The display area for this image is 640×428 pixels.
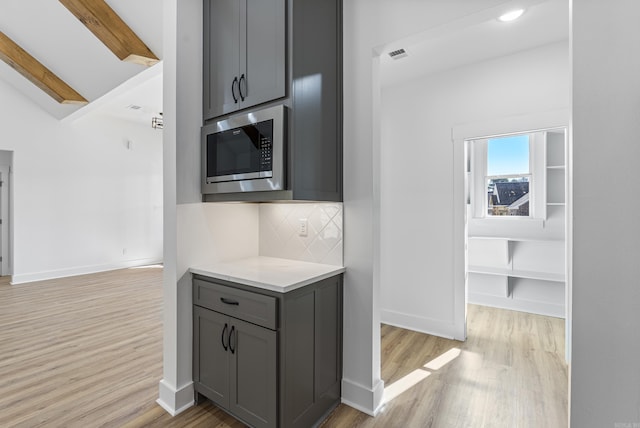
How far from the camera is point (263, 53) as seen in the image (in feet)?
5.65

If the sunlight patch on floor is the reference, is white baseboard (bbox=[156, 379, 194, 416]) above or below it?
above

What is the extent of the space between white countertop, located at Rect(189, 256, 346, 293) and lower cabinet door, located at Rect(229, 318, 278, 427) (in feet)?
0.76

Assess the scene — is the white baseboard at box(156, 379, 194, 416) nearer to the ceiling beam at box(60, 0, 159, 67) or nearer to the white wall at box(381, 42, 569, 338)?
the white wall at box(381, 42, 569, 338)

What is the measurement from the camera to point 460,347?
280 centimetres

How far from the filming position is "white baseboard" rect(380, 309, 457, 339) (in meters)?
3.01

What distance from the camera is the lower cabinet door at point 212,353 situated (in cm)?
177

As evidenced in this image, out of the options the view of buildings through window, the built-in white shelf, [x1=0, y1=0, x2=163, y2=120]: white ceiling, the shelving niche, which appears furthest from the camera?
the view of buildings through window

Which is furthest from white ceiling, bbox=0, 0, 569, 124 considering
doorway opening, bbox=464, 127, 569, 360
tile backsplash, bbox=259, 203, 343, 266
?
doorway opening, bbox=464, 127, 569, 360

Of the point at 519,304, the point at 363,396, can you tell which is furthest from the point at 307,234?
the point at 519,304

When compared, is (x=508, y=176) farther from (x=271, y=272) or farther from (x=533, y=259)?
(x=271, y=272)

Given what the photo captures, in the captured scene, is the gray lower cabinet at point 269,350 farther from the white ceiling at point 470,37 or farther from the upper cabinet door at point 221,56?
the white ceiling at point 470,37

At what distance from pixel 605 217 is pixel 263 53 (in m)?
1.72

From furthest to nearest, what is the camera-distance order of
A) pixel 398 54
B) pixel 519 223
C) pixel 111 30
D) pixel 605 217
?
pixel 519 223
pixel 111 30
pixel 398 54
pixel 605 217

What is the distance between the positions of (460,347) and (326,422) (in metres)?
1.58
